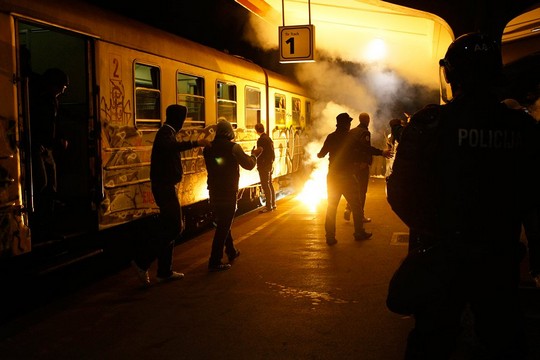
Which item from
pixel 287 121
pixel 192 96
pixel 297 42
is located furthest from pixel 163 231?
pixel 287 121

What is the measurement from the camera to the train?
5.55 metres

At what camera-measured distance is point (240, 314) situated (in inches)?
207

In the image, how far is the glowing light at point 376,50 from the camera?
1767cm

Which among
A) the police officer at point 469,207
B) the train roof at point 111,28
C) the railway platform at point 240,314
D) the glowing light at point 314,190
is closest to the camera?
the police officer at point 469,207

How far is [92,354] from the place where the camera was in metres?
4.40

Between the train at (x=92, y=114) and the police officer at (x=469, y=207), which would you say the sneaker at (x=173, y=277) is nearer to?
the train at (x=92, y=114)

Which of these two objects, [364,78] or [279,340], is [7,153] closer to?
[279,340]

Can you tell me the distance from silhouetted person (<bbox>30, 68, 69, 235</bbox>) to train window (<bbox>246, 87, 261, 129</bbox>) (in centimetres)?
581

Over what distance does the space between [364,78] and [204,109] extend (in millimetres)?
16392

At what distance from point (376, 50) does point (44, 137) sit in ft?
46.7

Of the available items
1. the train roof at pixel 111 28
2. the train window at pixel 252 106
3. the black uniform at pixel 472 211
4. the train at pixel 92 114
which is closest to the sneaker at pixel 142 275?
the train at pixel 92 114

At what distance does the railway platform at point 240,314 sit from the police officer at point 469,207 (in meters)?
1.78

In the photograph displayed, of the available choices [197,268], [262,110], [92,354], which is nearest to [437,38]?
[262,110]

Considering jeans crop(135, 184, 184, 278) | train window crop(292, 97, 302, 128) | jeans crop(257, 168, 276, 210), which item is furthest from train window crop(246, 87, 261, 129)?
jeans crop(135, 184, 184, 278)
